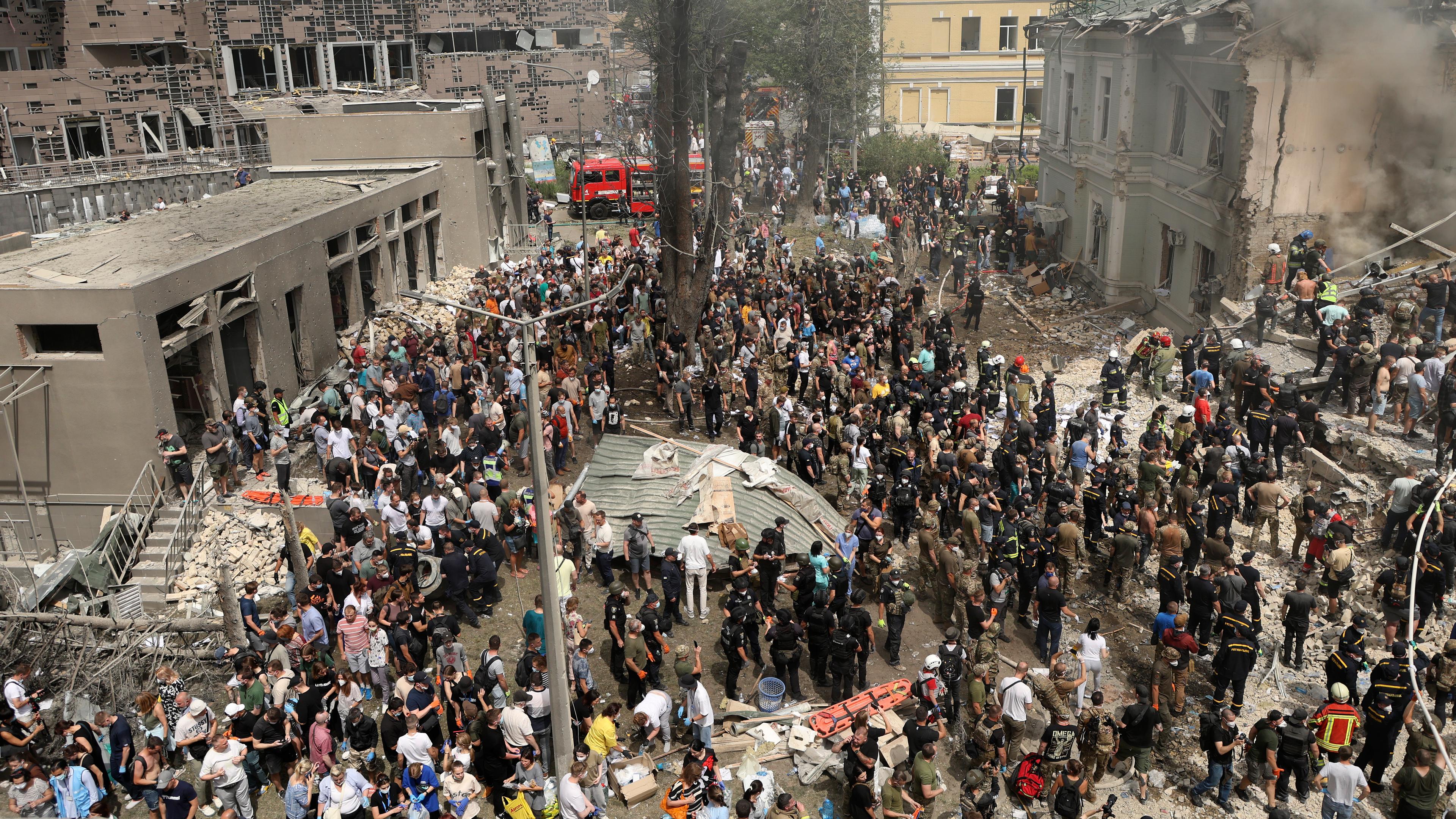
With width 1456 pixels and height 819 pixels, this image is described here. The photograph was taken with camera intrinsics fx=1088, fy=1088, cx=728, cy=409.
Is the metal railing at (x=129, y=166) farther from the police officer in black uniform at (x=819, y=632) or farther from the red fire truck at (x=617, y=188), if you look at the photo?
the police officer in black uniform at (x=819, y=632)

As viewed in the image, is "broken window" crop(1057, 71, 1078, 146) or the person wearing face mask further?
"broken window" crop(1057, 71, 1078, 146)

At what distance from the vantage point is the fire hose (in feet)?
34.0

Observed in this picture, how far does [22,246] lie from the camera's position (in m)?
22.3

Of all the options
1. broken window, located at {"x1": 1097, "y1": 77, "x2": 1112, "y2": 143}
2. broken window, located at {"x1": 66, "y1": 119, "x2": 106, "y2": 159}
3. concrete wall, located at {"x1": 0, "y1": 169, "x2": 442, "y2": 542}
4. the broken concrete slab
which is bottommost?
the broken concrete slab

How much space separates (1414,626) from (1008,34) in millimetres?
45875

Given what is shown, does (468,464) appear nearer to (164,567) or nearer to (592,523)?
(592,523)

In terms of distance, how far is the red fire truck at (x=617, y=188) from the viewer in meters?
43.1

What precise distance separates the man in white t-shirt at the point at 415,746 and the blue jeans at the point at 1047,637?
7649 mm

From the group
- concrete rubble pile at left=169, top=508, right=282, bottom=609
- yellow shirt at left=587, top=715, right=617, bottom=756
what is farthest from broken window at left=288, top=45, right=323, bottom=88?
yellow shirt at left=587, top=715, right=617, bottom=756

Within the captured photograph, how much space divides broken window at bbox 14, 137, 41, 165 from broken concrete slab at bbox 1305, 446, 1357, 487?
5150 cm

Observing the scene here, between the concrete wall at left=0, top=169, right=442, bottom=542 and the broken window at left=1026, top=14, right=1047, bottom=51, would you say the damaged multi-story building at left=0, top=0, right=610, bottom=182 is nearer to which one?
the broken window at left=1026, top=14, right=1047, bottom=51

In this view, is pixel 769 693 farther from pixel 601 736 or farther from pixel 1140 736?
pixel 1140 736

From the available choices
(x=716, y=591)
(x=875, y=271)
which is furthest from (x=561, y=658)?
(x=875, y=271)

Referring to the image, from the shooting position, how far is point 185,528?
17.3m
